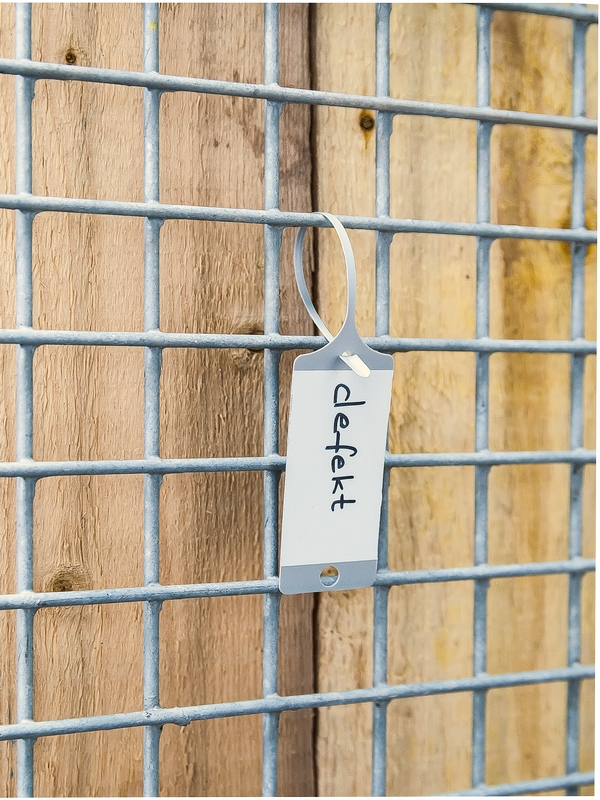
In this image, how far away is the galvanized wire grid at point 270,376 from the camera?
0.40 meters

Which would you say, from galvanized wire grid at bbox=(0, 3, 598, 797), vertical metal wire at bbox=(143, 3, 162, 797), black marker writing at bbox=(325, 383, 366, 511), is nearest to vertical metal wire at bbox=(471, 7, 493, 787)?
galvanized wire grid at bbox=(0, 3, 598, 797)

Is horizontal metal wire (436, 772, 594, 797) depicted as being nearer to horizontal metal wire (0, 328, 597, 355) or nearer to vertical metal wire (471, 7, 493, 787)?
vertical metal wire (471, 7, 493, 787)

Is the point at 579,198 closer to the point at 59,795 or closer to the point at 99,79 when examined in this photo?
the point at 99,79

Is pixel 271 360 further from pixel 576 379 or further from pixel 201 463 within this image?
A: pixel 576 379

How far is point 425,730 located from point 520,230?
45cm

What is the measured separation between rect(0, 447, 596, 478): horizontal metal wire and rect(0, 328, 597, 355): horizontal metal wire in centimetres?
7

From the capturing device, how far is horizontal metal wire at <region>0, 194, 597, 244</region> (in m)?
0.39

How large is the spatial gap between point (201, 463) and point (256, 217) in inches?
6.5

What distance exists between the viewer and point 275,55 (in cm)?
45

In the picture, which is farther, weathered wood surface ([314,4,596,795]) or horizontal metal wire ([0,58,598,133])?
weathered wood surface ([314,4,596,795])

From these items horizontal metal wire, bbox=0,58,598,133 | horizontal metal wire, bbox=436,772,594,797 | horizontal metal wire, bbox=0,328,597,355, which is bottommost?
horizontal metal wire, bbox=436,772,594,797

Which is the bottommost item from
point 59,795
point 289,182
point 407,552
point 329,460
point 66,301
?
point 59,795

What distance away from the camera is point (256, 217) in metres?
0.43

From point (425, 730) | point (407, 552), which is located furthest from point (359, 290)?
point (425, 730)
